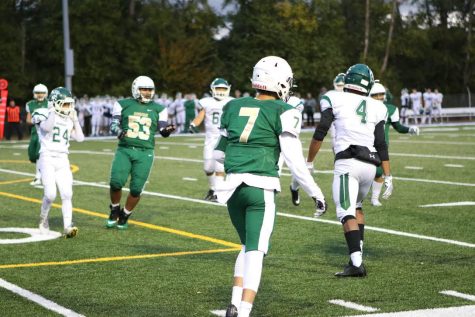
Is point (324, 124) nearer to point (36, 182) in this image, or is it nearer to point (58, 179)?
point (58, 179)

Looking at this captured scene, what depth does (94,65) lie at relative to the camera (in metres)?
54.1

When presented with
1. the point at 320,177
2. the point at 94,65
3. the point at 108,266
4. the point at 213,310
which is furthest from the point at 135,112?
the point at 94,65

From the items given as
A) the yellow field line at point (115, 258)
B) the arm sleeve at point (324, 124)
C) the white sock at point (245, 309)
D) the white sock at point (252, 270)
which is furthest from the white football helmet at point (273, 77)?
the yellow field line at point (115, 258)

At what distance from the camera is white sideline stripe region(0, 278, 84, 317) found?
6.97 meters

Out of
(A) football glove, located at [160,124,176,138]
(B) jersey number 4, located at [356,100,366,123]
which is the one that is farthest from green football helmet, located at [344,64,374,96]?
(A) football glove, located at [160,124,176,138]

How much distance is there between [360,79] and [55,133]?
3.99 meters

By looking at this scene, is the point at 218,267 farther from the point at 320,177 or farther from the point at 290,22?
the point at 290,22

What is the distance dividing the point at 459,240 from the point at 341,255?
1558 millimetres

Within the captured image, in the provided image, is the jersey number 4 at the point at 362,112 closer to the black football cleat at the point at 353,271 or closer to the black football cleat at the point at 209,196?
the black football cleat at the point at 353,271

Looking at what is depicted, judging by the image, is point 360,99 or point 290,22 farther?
point 290,22

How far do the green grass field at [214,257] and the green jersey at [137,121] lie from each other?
3.50 ft

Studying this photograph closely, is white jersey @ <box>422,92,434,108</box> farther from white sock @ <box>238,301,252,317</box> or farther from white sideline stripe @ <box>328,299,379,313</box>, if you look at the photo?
white sock @ <box>238,301,252,317</box>

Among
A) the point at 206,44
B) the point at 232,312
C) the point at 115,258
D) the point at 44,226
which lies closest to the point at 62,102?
the point at 44,226

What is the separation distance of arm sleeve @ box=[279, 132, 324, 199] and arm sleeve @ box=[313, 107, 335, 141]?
6.82 ft
